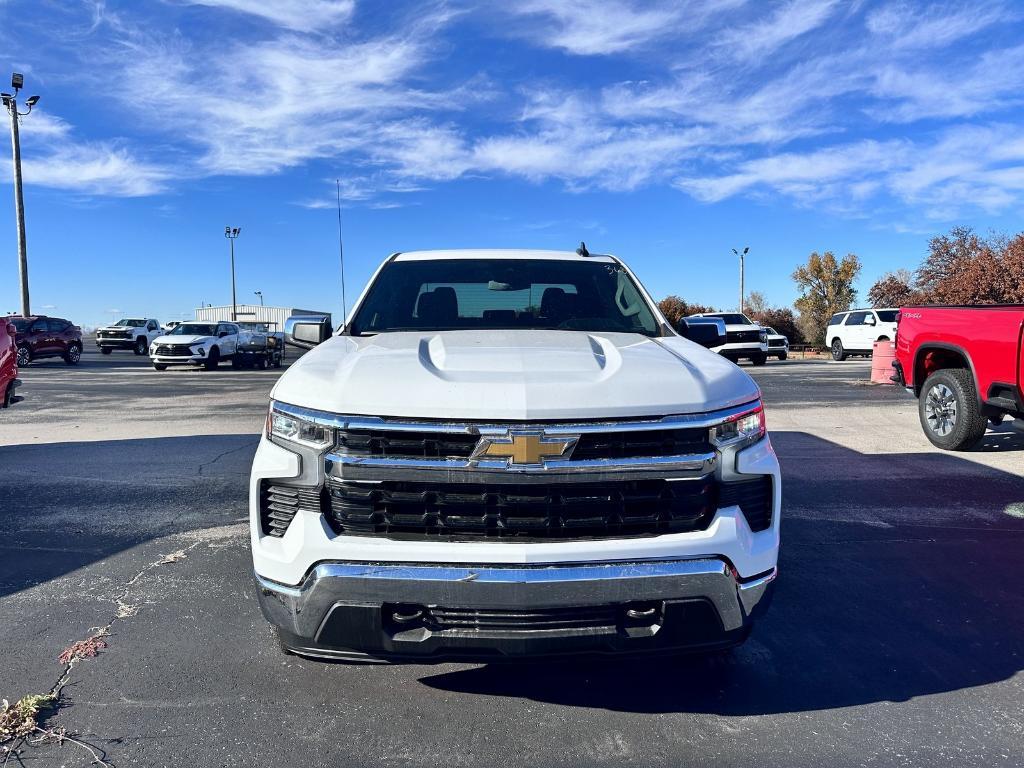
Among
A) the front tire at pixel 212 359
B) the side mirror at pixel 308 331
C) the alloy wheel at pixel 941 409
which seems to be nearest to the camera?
the side mirror at pixel 308 331

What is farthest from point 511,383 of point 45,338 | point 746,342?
point 45,338

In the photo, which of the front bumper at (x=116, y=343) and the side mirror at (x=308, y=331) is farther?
the front bumper at (x=116, y=343)

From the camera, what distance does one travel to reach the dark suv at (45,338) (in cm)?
2394

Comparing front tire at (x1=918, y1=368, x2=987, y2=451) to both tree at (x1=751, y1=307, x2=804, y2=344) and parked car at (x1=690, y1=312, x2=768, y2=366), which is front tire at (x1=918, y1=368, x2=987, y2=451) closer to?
parked car at (x1=690, y1=312, x2=768, y2=366)

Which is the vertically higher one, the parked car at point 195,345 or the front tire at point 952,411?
the parked car at point 195,345

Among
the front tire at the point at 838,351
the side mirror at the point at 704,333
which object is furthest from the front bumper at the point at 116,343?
the side mirror at the point at 704,333

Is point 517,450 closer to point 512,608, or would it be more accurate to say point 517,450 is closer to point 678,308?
point 512,608

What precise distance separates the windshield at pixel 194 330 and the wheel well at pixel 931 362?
20.9 metres

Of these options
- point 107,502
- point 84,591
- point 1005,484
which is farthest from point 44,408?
point 1005,484

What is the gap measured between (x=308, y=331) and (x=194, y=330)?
2138cm

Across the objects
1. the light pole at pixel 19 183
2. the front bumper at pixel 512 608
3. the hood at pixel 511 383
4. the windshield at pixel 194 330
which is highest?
the light pole at pixel 19 183

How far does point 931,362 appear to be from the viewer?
7.95m

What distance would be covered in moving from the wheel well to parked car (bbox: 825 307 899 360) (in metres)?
17.6

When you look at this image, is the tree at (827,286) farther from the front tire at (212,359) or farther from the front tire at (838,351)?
the front tire at (212,359)
